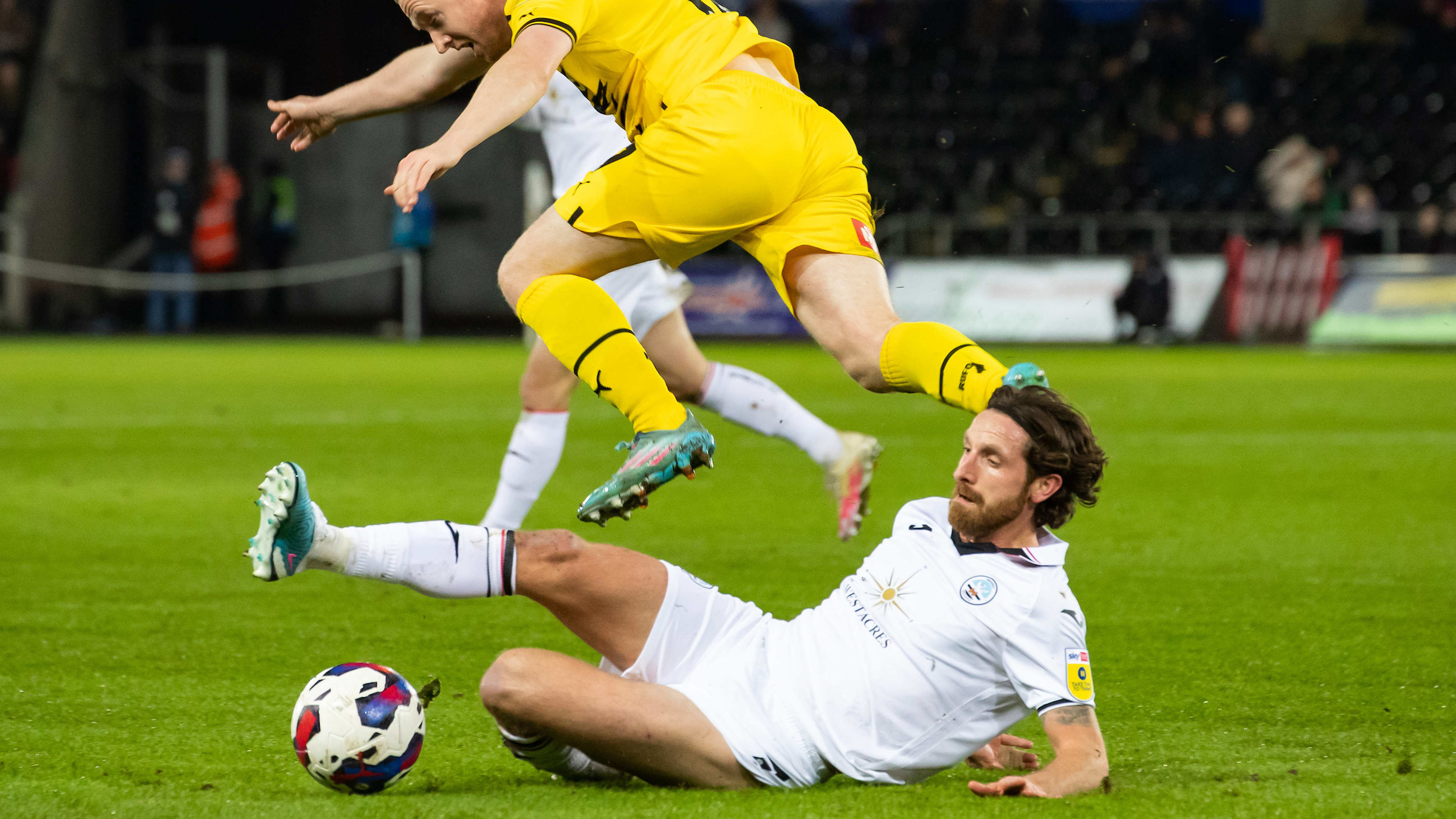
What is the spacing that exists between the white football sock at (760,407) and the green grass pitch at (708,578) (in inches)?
19.2

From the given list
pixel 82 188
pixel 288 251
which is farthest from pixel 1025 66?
pixel 82 188

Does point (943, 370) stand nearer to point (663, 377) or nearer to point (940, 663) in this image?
point (940, 663)

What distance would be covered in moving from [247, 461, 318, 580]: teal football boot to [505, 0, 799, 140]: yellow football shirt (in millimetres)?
1382

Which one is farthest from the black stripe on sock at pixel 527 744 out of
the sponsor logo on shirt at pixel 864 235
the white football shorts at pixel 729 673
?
the sponsor logo on shirt at pixel 864 235

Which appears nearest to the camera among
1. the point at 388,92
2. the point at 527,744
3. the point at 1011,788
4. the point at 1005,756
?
the point at 1011,788

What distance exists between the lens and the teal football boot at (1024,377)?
3.70 meters

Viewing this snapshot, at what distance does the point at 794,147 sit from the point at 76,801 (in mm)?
2209

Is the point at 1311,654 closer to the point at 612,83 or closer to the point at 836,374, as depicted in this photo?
the point at 612,83

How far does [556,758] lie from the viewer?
3500 mm

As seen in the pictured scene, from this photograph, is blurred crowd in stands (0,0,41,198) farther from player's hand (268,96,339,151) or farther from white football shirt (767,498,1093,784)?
white football shirt (767,498,1093,784)

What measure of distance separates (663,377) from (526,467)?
0.58m

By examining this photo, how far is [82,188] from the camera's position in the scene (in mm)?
23172

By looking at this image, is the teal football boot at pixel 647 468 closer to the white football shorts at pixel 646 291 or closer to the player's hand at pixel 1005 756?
the player's hand at pixel 1005 756

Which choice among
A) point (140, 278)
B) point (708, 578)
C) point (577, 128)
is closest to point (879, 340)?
point (708, 578)
